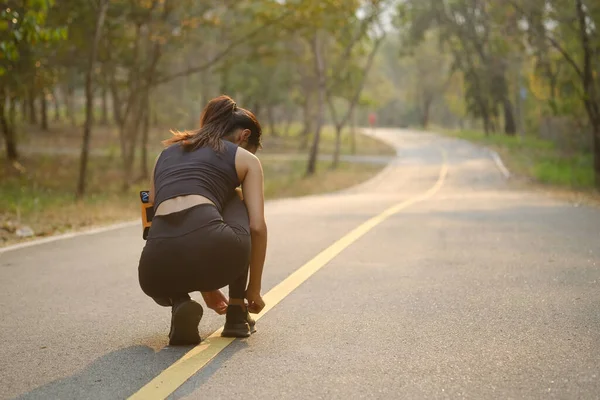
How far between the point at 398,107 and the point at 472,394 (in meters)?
130

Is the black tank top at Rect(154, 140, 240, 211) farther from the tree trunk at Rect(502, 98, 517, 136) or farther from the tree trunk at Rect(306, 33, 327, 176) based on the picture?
the tree trunk at Rect(502, 98, 517, 136)

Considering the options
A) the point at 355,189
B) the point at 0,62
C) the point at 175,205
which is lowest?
the point at 355,189

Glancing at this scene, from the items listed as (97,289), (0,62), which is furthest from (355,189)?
(97,289)

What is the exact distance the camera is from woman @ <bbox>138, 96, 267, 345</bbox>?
4.83m

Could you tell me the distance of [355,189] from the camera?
30547mm

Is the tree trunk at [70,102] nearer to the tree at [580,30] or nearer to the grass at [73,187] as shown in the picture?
the grass at [73,187]

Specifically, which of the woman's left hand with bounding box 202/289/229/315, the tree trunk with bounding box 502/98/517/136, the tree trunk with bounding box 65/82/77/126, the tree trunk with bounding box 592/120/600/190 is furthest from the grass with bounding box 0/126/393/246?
the tree trunk with bounding box 502/98/517/136

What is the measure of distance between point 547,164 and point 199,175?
103ft

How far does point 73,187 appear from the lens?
29.6m

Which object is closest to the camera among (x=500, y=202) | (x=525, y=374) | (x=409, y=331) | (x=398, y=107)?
(x=525, y=374)

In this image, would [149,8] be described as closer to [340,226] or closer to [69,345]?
[340,226]

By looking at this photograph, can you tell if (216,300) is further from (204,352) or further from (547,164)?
(547,164)

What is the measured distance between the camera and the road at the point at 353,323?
4219mm

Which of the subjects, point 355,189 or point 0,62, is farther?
point 355,189
